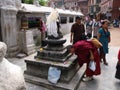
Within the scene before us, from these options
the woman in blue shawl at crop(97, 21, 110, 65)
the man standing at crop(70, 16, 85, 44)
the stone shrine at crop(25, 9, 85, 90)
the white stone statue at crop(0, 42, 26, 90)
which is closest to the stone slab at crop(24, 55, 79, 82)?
the stone shrine at crop(25, 9, 85, 90)

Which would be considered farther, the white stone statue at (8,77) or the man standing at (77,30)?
the man standing at (77,30)

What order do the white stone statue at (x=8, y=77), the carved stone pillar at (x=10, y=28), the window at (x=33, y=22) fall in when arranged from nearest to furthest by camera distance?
the white stone statue at (x=8, y=77), the carved stone pillar at (x=10, y=28), the window at (x=33, y=22)

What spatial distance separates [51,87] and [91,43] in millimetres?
1533

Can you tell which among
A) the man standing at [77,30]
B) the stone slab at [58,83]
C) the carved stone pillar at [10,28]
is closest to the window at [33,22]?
the carved stone pillar at [10,28]

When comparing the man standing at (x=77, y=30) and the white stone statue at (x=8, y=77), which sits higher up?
the man standing at (x=77, y=30)

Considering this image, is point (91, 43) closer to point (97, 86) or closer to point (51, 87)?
point (97, 86)

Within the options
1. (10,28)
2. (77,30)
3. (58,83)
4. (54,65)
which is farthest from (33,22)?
(58,83)

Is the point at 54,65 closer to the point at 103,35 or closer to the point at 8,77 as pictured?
the point at 103,35

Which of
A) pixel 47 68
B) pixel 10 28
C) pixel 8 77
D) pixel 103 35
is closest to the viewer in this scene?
pixel 8 77

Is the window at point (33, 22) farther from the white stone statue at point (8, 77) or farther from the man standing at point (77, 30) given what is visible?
the white stone statue at point (8, 77)

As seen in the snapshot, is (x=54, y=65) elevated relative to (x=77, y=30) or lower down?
lower down

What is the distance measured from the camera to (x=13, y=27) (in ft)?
23.6

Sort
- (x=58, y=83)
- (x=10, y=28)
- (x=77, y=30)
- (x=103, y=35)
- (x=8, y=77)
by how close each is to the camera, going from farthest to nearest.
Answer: (x=10, y=28), (x=103, y=35), (x=77, y=30), (x=58, y=83), (x=8, y=77)

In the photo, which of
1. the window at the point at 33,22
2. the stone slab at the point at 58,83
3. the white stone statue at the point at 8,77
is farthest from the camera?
the window at the point at 33,22
